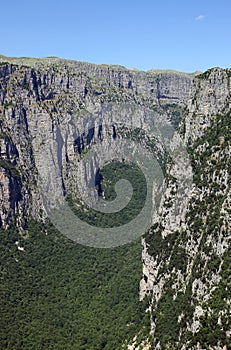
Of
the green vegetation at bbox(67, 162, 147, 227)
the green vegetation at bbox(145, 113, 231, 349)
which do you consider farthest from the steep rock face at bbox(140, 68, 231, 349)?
the green vegetation at bbox(67, 162, 147, 227)

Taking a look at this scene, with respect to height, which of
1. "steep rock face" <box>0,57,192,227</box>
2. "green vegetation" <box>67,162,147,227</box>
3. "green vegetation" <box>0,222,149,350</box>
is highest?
"steep rock face" <box>0,57,192,227</box>

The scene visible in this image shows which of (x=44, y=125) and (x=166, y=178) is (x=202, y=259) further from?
(x=44, y=125)

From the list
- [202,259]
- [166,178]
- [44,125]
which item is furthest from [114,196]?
[202,259]

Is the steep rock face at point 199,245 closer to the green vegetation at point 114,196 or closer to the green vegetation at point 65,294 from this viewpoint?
the green vegetation at point 65,294

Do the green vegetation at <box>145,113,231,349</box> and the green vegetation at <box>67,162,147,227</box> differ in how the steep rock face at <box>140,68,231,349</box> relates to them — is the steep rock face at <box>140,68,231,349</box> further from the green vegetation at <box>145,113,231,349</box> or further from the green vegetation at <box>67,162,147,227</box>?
the green vegetation at <box>67,162,147,227</box>

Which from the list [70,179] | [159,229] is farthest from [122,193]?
[159,229]

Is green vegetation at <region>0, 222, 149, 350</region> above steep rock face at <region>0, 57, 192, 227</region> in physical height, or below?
below

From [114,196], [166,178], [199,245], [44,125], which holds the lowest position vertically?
[114,196]
